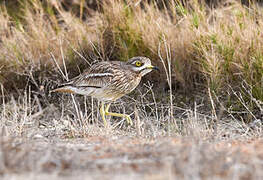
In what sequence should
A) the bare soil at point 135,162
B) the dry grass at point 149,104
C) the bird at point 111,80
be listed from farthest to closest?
the bird at point 111,80, the dry grass at point 149,104, the bare soil at point 135,162

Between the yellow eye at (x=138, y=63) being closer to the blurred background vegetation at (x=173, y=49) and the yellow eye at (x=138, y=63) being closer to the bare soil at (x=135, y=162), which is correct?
the blurred background vegetation at (x=173, y=49)

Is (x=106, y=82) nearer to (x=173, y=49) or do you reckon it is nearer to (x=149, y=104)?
(x=149, y=104)

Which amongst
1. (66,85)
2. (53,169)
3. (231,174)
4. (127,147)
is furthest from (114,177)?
(66,85)

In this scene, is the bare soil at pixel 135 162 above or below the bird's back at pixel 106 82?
above

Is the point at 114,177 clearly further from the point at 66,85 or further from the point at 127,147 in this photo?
the point at 66,85

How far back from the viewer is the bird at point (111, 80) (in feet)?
17.6

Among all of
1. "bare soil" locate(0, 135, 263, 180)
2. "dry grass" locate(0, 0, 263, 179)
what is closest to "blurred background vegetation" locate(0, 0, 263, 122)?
"dry grass" locate(0, 0, 263, 179)

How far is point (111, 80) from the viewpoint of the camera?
5359mm

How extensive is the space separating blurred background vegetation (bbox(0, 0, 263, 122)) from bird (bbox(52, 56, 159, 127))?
34 cm

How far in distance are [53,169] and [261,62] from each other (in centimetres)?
341

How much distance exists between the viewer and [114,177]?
7.75 ft

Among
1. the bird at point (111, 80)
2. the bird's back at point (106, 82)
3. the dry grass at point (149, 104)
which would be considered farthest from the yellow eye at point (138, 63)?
the dry grass at point (149, 104)

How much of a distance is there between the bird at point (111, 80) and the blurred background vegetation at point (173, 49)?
1.11ft

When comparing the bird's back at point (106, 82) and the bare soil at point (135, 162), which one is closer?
the bare soil at point (135, 162)
